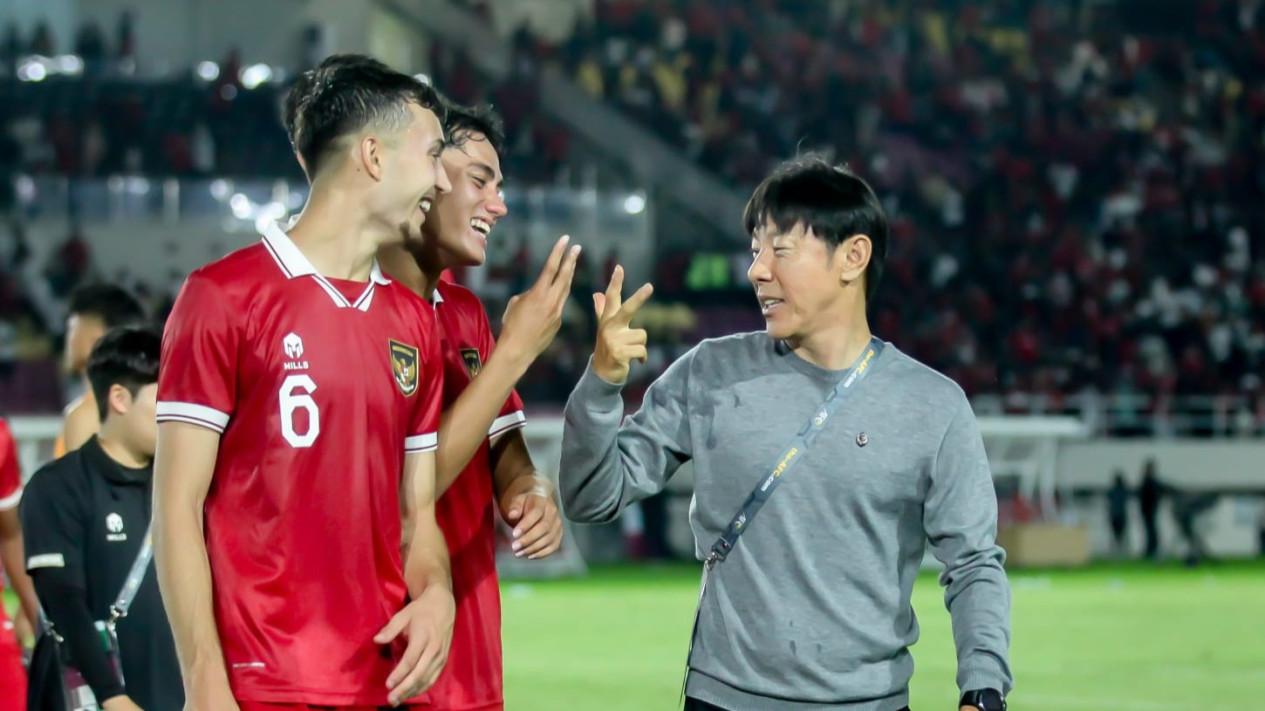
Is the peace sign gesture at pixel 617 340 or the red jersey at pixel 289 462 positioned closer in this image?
the red jersey at pixel 289 462

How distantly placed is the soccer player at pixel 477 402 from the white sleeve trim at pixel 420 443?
0.15 m

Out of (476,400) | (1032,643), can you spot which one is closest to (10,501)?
(476,400)

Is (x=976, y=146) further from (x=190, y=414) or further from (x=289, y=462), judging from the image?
(x=190, y=414)

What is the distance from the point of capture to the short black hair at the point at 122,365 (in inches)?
201

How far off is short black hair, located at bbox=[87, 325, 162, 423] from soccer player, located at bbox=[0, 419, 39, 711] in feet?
1.07

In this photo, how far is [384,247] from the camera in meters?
4.24

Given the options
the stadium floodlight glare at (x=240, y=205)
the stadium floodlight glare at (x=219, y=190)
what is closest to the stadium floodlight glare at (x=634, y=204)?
the stadium floodlight glare at (x=240, y=205)

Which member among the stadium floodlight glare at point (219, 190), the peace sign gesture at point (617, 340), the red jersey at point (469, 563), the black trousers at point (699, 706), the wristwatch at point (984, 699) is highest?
the stadium floodlight glare at point (219, 190)

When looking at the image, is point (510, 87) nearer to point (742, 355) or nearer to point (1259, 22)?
point (1259, 22)

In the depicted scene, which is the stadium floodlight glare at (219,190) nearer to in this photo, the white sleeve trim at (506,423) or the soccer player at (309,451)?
the white sleeve trim at (506,423)

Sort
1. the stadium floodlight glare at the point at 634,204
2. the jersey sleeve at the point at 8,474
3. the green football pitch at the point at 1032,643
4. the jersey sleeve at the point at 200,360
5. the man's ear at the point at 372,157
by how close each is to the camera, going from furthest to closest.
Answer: the stadium floodlight glare at the point at 634,204 < the green football pitch at the point at 1032,643 < the jersey sleeve at the point at 8,474 < the man's ear at the point at 372,157 < the jersey sleeve at the point at 200,360

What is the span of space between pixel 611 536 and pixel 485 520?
18641 millimetres

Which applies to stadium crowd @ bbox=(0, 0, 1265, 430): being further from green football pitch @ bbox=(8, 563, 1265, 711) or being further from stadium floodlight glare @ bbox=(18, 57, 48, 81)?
green football pitch @ bbox=(8, 563, 1265, 711)

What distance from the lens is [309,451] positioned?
10.9ft
